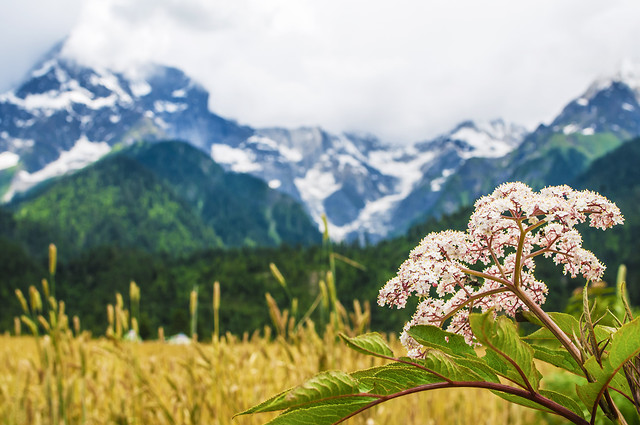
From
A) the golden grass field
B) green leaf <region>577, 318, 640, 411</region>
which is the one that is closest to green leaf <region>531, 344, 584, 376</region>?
green leaf <region>577, 318, 640, 411</region>

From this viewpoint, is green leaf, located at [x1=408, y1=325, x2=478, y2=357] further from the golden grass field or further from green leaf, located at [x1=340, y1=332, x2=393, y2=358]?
the golden grass field

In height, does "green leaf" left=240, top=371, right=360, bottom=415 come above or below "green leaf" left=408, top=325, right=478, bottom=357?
below

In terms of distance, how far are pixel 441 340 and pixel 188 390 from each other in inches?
172

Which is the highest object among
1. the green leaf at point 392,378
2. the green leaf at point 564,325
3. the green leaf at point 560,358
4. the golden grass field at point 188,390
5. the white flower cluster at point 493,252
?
the white flower cluster at point 493,252

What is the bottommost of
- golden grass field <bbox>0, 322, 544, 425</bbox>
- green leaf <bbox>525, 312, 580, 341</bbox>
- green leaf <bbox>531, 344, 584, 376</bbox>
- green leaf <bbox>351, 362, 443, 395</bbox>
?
golden grass field <bbox>0, 322, 544, 425</bbox>

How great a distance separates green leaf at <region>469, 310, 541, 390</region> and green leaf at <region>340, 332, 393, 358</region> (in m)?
0.14

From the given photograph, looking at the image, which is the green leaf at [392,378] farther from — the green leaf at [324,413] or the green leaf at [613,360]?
the green leaf at [613,360]

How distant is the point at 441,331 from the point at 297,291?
14572cm

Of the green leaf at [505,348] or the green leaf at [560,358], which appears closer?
the green leaf at [505,348]

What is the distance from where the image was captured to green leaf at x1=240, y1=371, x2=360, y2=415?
0.65 m

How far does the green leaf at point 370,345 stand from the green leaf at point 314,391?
1.7 inches

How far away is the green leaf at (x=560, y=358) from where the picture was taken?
0.85 metres

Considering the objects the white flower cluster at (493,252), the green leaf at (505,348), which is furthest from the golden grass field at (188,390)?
the green leaf at (505,348)

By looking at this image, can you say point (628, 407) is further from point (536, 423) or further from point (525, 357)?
point (525, 357)
